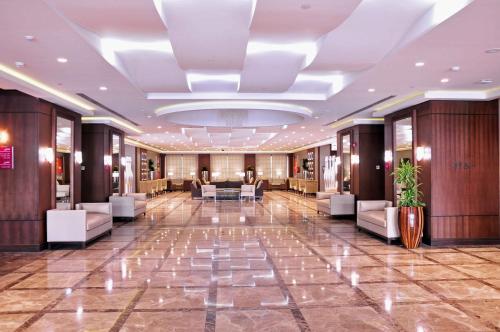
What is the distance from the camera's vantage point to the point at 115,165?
12.8m

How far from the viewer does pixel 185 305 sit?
4.28 metres

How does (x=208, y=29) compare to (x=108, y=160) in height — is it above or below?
above

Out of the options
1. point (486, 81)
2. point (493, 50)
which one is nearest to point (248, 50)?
point (493, 50)

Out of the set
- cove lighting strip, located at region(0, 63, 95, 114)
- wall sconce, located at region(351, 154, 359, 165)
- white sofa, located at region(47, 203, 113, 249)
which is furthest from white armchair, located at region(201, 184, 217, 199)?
white sofa, located at region(47, 203, 113, 249)

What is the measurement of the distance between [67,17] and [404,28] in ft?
12.3

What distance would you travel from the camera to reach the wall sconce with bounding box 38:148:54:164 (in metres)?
7.49

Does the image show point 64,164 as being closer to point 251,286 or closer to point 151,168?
point 251,286

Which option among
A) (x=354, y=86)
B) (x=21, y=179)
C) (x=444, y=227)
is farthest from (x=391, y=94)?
(x=21, y=179)

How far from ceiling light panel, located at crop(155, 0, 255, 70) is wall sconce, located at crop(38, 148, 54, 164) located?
358 cm

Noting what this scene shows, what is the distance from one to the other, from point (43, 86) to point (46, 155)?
145cm

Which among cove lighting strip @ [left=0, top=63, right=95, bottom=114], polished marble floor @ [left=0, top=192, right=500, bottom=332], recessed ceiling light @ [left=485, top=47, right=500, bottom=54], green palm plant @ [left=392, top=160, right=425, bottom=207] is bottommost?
polished marble floor @ [left=0, top=192, right=500, bottom=332]

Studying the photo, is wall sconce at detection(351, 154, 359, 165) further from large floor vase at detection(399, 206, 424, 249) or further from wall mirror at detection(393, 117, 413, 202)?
large floor vase at detection(399, 206, 424, 249)

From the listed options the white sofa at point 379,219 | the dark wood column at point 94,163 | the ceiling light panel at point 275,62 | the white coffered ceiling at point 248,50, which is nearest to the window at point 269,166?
the dark wood column at point 94,163

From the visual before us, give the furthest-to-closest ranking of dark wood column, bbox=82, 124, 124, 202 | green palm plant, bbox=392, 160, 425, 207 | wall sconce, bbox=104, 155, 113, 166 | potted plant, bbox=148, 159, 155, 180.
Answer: potted plant, bbox=148, 159, 155, 180 → wall sconce, bbox=104, 155, 113, 166 → dark wood column, bbox=82, 124, 124, 202 → green palm plant, bbox=392, 160, 425, 207
